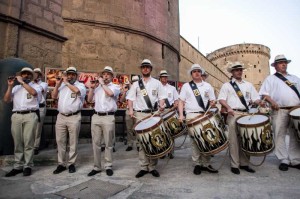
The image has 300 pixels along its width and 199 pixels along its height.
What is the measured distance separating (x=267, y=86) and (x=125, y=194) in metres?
3.61

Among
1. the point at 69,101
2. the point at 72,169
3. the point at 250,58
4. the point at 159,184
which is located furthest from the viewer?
the point at 250,58

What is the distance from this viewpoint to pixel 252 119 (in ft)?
13.1

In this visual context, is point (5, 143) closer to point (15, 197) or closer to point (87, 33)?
point (15, 197)

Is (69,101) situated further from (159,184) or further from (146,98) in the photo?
(159,184)

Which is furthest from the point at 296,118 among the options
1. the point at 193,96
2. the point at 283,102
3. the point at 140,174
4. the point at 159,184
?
the point at 140,174

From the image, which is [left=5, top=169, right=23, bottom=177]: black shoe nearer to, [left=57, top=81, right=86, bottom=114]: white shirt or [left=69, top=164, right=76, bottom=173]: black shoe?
[left=69, top=164, right=76, bottom=173]: black shoe

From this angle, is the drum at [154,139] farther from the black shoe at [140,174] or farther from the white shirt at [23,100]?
the white shirt at [23,100]

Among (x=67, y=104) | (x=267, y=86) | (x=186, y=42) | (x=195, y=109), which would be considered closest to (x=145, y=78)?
(x=195, y=109)

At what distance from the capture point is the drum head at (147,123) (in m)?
3.86

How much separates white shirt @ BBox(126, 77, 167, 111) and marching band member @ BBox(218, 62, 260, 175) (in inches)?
48.0

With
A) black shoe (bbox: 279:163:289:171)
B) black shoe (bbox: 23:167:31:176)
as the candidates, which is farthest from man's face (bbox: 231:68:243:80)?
black shoe (bbox: 23:167:31:176)

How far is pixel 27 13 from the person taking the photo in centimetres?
701

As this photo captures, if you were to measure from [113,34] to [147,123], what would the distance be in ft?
19.3

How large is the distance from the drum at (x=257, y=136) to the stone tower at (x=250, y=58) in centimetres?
5232
